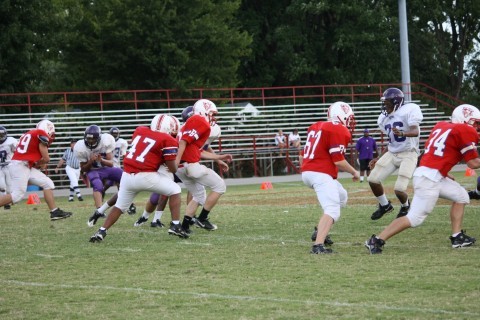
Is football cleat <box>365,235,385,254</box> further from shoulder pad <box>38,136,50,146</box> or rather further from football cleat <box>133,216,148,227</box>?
shoulder pad <box>38,136,50,146</box>

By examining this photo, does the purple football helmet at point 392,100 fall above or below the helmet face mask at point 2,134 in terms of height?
above

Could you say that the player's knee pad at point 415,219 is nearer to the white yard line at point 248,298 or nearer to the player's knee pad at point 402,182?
the white yard line at point 248,298

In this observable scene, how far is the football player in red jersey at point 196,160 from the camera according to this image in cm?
1271

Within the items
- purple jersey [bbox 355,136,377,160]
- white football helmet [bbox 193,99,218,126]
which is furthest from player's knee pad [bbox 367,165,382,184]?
purple jersey [bbox 355,136,377,160]

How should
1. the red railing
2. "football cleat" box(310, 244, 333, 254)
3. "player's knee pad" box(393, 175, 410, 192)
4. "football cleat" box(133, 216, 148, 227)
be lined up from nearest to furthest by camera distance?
"football cleat" box(310, 244, 333, 254) < "player's knee pad" box(393, 175, 410, 192) < "football cleat" box(133, 216, 148, 227) < the red railing

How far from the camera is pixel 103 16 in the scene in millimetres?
38250

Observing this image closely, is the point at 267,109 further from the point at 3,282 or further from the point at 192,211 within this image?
the point at 3,282

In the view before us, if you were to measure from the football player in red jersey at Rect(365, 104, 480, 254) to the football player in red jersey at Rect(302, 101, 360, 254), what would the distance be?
53 cm

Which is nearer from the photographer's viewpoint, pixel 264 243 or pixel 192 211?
pixel 264 243

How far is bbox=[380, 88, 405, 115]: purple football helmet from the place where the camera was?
13.0 metres

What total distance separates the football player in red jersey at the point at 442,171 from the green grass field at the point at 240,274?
0.29m

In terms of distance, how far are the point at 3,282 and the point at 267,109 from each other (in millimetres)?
28084

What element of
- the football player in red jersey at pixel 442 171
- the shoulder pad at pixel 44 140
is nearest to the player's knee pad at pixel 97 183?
the shoulder pad at pixel 44 140

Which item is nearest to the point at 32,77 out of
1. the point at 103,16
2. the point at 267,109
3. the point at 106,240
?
the point at 103,16
